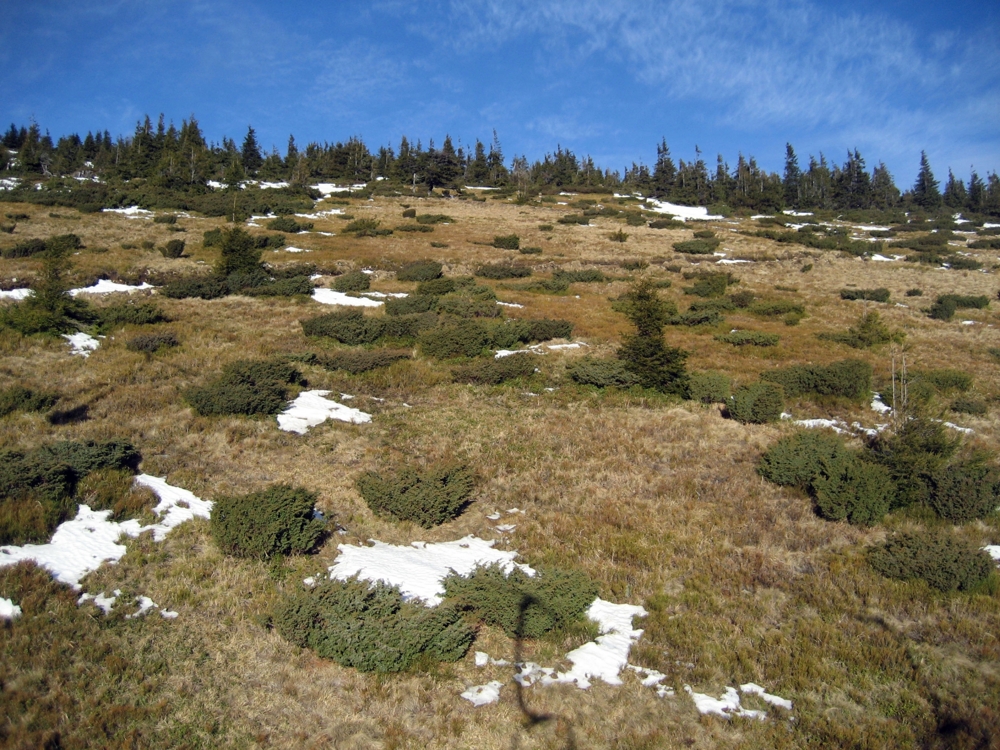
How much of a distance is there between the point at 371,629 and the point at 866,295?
114ft

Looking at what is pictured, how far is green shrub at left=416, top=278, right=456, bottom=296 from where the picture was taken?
1062 inches

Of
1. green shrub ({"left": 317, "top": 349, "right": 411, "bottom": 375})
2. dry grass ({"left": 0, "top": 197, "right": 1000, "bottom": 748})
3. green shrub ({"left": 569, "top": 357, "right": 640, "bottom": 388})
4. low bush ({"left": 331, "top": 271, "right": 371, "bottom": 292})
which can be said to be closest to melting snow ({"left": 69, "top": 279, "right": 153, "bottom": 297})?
dry grass ({"left": 0, "top": 197, "right": 1000, "bottom": 748})

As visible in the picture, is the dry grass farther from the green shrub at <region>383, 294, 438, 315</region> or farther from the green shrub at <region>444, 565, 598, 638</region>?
the green shrub at <region>383, 294, 438, 315</region>

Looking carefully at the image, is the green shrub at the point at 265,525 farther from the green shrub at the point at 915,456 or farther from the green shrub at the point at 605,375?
the green shrub at the point at 605,375

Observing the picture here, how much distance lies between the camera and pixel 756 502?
10.2m

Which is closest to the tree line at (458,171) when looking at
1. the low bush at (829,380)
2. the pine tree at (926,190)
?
the pine tree at (926,190)

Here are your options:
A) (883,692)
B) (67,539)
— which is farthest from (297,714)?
(883,692)

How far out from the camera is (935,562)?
24.3ft

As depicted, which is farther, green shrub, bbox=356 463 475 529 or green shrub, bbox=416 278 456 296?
green shrub, bbox=416 278 456 296

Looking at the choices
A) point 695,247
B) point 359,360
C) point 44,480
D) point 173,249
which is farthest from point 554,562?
point 695,247

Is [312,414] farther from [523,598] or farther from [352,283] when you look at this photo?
[352,283]

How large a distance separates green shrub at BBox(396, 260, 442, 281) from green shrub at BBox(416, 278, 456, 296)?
1.88 meters

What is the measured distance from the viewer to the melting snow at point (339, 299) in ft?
82.7

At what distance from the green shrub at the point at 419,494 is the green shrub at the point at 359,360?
25.0 feet
